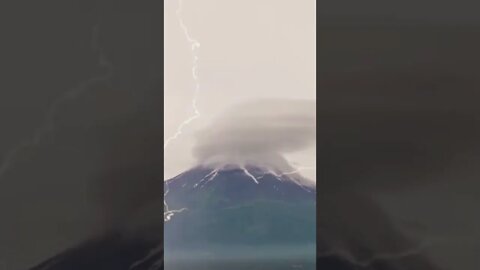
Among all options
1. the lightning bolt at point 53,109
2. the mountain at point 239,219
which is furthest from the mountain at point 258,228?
the lightning bolt at point 53,109

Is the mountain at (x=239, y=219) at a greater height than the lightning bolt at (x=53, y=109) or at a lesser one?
lesser

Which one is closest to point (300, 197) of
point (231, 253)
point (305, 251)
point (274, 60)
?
point (305, 251)

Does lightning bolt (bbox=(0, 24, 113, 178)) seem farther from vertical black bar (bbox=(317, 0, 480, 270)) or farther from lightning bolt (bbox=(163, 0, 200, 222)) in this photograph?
vertical black bar (bbox=(317, 0, 480, 270))

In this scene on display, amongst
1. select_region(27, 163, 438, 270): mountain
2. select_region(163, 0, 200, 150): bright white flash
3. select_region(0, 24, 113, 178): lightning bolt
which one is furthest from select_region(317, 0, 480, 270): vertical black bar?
select_region(0, 24, 113, 178): lightning bolt

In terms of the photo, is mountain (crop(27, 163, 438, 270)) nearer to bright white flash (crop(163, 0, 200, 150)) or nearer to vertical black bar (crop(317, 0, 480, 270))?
vertical black bar (crop(317, 0, 480, 270))

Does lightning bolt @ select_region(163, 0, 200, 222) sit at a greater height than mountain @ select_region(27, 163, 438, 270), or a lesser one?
greater

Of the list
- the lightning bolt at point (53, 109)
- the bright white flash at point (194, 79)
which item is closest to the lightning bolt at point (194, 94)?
the bright white flash at point (194, 79)

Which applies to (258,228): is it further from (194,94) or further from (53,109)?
(53,109)

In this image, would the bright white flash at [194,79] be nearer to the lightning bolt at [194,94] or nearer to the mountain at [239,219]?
the lightning bolt at [194,94]
